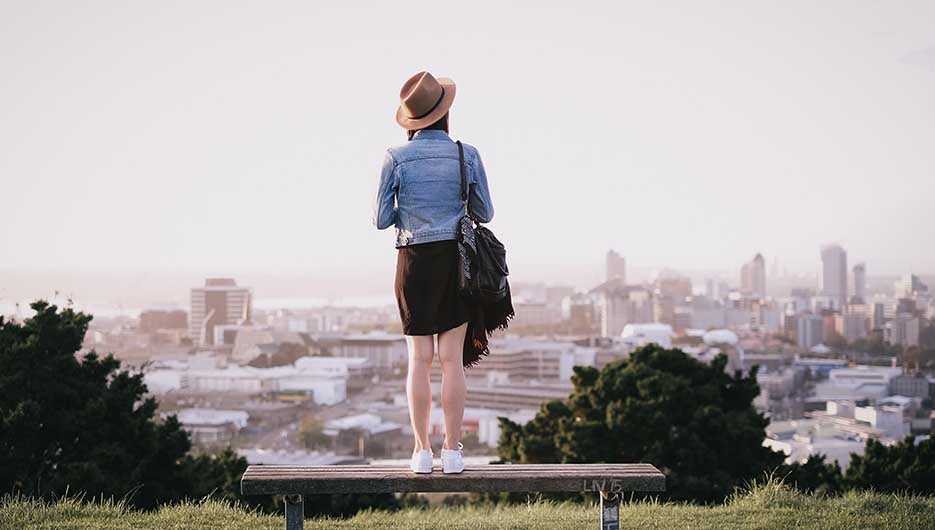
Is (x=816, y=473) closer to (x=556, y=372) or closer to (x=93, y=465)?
(x=93, y=465)

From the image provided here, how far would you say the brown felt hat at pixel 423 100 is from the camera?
179 inches

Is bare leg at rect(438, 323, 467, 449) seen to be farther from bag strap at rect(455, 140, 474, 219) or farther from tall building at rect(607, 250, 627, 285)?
tall building at rect(607, 250, 627, 285)

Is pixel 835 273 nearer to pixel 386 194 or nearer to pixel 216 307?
pixel 216 307

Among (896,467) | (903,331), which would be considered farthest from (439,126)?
(903,331)

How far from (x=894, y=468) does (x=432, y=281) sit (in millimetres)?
13247

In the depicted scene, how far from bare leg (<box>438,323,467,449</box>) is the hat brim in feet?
3.23

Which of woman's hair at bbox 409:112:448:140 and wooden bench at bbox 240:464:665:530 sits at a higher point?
woman's hair at bbox 409:112:448:140

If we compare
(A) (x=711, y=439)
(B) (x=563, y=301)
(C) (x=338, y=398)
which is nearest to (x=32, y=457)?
(A) (x=711, y=439)

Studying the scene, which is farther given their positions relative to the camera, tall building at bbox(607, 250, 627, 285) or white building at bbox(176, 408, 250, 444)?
tall building at bbox(607, 250, 627, 285)

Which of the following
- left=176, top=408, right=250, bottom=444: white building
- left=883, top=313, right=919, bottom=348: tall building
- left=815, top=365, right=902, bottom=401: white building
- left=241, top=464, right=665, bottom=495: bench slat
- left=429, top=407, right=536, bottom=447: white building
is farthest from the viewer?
left=883, top=313, right=919, bottom=348: tall building

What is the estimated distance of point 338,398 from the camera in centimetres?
8025

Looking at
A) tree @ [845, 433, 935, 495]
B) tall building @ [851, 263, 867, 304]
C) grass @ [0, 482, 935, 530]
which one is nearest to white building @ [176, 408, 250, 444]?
tree @ [845, 433, 935, 495]

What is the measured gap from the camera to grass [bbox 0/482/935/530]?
17.7 ft

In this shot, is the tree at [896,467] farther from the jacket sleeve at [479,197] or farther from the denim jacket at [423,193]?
the denim jacket at [423,193]
